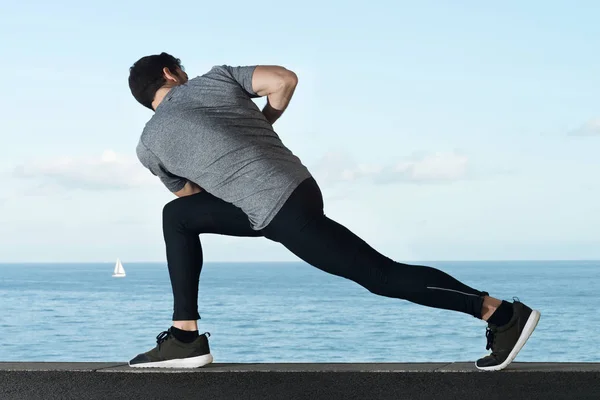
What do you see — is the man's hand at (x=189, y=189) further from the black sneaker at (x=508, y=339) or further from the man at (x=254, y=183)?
the black sneaker at (x=508, y=339)

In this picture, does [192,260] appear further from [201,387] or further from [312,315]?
[312,315]

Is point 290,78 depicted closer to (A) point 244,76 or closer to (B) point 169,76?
(A) point 244,76

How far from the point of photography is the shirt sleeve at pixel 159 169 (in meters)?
2.72

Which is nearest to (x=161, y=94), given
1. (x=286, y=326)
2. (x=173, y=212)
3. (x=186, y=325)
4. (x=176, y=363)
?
(x=173, y=212)

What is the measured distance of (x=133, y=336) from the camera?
29.6m

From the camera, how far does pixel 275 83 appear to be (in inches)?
101

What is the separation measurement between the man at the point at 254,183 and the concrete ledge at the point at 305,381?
0.18 metres

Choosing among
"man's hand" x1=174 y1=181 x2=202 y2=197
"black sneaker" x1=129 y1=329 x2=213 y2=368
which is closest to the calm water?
"black sneaker" x1=129 y1=329 x2=213 y2=368

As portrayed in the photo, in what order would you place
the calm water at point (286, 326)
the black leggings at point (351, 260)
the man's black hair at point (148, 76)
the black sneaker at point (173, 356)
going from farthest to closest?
1. the calm water at point (286, 326)
2. the black sneaker at point (173, 356)
3. the man's black hair at point (148, 76)
4. the black leggings at point (351, 260)

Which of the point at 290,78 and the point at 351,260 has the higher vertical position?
the point at 290,78

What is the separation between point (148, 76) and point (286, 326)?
31585mm

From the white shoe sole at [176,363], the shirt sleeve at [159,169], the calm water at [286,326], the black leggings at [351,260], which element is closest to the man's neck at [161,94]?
the shirt sleeve at [159,169]

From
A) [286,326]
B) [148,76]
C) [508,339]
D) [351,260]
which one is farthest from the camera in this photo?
[286,326]

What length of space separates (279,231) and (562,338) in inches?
1148
